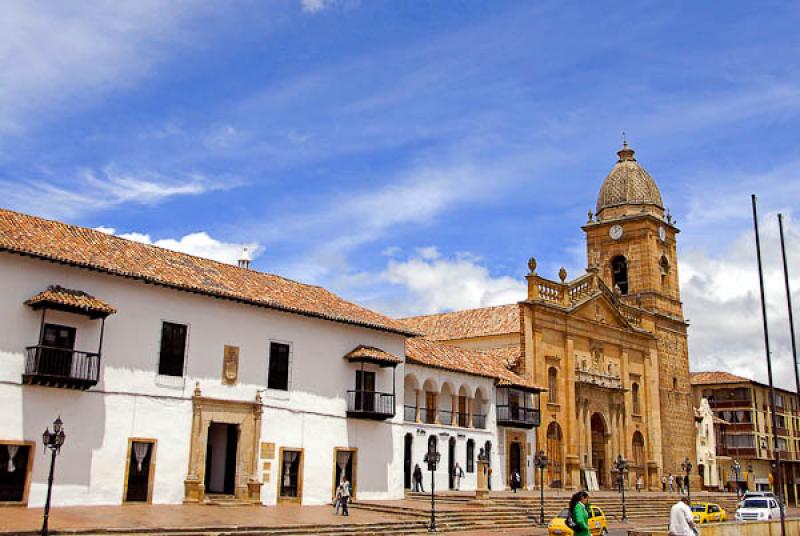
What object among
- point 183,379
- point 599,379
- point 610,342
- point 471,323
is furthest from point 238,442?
point 610,342

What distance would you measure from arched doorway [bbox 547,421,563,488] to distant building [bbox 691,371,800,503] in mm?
27220

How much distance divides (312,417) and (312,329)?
3.04 m

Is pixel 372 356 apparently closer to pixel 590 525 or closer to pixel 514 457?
pixel 590 525

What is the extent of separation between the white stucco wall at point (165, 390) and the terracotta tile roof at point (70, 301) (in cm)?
34

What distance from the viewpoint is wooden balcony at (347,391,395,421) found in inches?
1155

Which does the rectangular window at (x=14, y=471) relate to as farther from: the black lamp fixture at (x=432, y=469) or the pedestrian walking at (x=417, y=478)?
the pedestrian walking at (x=417, y=478)

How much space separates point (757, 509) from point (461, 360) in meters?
13.8

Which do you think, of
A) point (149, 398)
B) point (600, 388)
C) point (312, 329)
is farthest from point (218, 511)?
point (600, 388)

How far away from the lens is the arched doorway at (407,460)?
33.6 meters

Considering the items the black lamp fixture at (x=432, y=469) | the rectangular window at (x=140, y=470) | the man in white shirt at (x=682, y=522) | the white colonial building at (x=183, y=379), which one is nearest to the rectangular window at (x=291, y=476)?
the white colonial building at (x=183, y=379)

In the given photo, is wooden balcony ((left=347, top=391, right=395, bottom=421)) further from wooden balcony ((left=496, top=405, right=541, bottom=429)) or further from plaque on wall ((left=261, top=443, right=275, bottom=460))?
wooden balcony ((left=496, top=405, right=541, bottom=429))

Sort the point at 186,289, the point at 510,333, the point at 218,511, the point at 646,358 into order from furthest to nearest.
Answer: the point at 646,358, the point at 510,333, the point at 186,289, the point at 218,511

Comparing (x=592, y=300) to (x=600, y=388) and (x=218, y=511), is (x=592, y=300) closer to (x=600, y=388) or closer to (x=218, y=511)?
(x=600, y=388)

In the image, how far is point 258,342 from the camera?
27000 mm
